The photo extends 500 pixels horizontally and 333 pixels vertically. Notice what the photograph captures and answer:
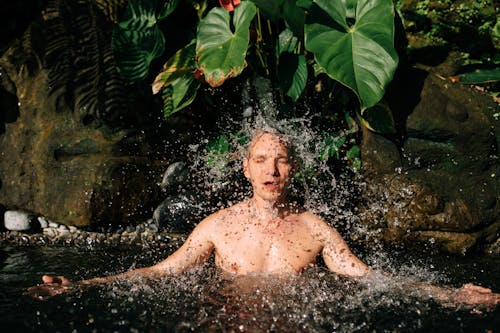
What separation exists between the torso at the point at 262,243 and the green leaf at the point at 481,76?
2.09 meters

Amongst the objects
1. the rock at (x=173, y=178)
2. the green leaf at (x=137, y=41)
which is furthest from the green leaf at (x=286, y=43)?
the rock at (x=173, y=178)

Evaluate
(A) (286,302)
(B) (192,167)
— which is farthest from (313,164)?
(A) (286,302)

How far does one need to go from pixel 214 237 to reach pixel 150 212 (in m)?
1.81

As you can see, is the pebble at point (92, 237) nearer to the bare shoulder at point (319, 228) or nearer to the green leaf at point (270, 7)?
the bare shoulder at point (319, 228)

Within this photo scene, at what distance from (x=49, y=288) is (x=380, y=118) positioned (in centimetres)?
261

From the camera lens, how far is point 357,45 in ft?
12.6

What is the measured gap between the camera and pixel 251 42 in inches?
185

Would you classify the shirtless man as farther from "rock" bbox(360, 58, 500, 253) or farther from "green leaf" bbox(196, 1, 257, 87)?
"rock" bbox(360, 58, 500, 253)

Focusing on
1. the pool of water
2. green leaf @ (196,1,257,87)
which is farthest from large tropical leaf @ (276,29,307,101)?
the pool of water

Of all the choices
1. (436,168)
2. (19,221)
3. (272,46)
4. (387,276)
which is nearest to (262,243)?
(387,276)

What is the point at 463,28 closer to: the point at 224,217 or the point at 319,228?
the point at 319,228

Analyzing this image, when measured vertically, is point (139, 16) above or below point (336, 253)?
above

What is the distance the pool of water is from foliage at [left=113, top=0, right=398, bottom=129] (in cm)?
128

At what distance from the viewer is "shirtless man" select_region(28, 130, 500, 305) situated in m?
3.09
